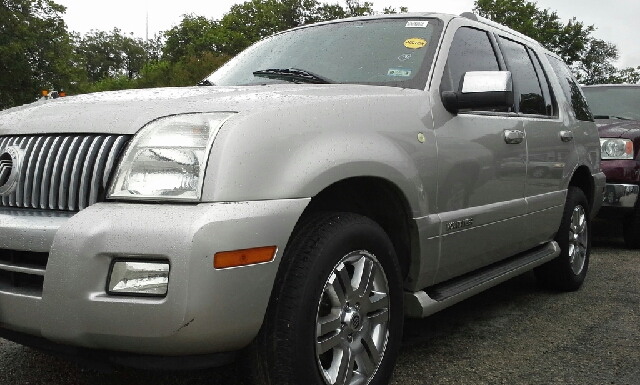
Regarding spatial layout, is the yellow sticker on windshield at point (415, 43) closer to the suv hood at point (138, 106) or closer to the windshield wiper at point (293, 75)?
the windshield wiper at point (293, 75)

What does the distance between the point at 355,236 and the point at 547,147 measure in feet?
7.00

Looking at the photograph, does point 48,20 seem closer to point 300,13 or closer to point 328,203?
point 300,13

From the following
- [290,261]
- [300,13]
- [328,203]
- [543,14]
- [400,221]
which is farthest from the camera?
[300,13]

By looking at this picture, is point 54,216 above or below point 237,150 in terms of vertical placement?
below

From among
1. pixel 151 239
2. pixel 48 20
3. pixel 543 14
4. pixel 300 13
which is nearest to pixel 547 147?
pixel 151 239

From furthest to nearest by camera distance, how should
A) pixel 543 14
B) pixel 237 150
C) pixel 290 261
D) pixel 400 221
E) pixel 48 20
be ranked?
1. pixel 543 14
2. pixel 48 20
3. pixel 400 221
4. pixel 290 261
5. pixel 237 150

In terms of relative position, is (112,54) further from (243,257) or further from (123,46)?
(243,257)

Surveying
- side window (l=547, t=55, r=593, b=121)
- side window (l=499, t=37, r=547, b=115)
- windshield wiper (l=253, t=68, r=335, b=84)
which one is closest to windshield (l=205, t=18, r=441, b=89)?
windshield wiper (l=253, t=68, r=335, b=84)

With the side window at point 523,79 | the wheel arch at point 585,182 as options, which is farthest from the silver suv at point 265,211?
the wheel arch at point 585,182

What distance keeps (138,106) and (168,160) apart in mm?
323

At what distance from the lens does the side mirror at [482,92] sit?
299cm

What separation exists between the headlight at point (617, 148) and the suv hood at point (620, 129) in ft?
0.16

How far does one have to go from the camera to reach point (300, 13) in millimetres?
54031

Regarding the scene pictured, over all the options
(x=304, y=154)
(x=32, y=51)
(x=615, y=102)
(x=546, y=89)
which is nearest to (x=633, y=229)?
(x=615, y=102)
